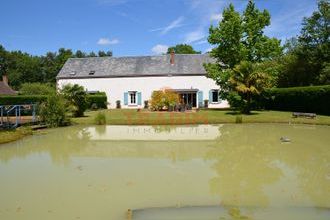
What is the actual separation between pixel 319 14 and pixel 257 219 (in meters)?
32.4

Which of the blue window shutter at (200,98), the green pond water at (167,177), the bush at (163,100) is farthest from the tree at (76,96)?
the blue window shutter at (200,98)

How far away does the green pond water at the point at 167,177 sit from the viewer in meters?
6.95

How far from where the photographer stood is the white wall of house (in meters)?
39.1

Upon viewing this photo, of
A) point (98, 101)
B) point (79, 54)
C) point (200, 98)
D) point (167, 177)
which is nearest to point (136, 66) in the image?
point (98, 101)

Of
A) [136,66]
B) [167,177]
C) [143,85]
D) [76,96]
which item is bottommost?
[167,177]

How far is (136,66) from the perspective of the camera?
41406mm

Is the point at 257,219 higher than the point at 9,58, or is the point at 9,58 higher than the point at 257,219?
the point at 9,58

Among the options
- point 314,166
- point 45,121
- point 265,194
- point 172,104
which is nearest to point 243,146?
point 314,166

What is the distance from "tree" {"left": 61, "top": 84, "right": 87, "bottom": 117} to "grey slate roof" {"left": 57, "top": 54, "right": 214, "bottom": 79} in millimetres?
13495

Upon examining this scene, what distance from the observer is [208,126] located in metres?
21.5

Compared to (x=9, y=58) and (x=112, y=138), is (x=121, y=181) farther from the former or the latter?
(x=9, y=58)

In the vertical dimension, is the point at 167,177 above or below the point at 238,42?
below

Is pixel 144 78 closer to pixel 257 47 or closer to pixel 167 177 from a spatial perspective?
pixel 257 47

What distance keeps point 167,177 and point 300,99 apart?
21.8 meters
